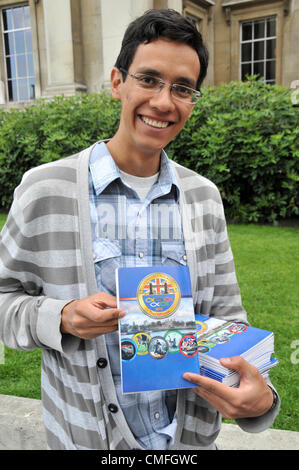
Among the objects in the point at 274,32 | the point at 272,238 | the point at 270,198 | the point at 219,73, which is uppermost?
the point at 274,32

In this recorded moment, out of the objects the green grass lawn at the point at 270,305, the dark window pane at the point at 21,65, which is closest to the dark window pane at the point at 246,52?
the dark window pane at the point at 21,65

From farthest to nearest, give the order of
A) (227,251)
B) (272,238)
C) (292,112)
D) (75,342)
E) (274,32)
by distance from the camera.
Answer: (274,32) < (292,112) < (272,238) < (227,251) < (75,342)

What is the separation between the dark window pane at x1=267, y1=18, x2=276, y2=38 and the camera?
1457 cm

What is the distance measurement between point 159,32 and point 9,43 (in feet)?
52.4

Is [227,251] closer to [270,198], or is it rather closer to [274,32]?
[270,198]

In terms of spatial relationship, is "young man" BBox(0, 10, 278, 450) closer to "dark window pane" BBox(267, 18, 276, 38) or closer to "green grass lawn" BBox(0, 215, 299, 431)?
"green grass lawn" BBox(0, 215, 299, 431)

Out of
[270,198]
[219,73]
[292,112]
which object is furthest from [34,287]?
[219,73]

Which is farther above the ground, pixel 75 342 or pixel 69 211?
pixel 69 211

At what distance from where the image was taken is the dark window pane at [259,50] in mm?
14992

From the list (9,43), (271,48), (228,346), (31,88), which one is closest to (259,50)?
(271,48)

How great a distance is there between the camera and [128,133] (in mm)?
1419

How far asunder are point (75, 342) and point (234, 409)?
50 cm

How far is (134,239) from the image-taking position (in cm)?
140

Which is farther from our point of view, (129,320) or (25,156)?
(25,156)
